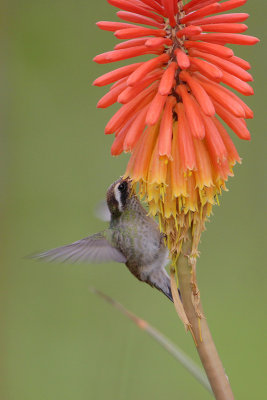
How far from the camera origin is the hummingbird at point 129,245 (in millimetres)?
2723

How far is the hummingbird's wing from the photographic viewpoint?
2.60m

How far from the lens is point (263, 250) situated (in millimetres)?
4910

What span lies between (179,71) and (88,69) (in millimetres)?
3721

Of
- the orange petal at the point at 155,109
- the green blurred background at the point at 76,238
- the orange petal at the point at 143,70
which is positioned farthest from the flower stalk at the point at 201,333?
the green blurred background at the point at 76,238

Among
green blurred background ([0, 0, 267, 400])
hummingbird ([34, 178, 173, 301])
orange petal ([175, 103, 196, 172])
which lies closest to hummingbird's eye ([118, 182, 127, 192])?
hummingbird ([34, 178, 173, 301])

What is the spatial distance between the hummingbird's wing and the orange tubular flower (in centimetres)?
64

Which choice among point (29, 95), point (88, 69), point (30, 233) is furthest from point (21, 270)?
point (88, 69)

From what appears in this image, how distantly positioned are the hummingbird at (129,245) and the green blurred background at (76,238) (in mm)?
1311

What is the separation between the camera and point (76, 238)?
16.9ft

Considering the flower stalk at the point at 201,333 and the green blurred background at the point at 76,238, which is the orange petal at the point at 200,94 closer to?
the flower stalk at the point at 201,333

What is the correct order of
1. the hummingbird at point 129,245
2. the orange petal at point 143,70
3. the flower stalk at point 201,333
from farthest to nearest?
1. the hummingbird at point 129,245
2. the orange petal at point 143,70
3. the flower stalk at point 201,333

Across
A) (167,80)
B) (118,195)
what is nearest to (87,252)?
(118,195)

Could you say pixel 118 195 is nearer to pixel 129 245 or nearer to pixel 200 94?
pixel 129 245

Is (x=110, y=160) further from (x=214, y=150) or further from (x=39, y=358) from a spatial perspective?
(x=214, y=150)
